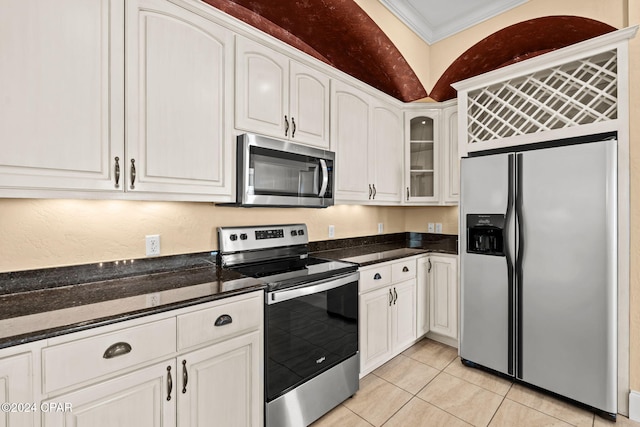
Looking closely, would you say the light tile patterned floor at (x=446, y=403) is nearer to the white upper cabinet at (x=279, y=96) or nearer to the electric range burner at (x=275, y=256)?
the electric range burner at (x=275, y=256)

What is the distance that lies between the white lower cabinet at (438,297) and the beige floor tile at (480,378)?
0.32 metres

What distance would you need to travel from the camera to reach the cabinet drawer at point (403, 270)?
2.54 m

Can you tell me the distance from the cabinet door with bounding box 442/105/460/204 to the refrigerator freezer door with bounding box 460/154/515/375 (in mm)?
568

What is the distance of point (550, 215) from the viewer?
209 centimetres

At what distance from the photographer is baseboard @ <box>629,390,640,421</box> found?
188 cm

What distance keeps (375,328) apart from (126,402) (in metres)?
1.71

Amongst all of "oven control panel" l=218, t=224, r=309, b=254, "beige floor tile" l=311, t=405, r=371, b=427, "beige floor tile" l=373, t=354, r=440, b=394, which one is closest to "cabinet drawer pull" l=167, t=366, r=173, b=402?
"oven control panel" l=218, t=224, r=309, b=254

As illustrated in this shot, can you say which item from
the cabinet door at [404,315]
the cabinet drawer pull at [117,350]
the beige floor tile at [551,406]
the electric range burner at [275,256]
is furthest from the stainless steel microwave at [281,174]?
the beige floor tile at [551,406]

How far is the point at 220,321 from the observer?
4.66ft

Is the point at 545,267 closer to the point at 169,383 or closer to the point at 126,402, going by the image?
the point at 169,383

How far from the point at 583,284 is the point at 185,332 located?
2434mm

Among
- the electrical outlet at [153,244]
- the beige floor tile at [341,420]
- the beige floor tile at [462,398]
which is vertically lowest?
the beige floor tile at [341,420]

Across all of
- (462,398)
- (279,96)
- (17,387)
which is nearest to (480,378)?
(462,398)

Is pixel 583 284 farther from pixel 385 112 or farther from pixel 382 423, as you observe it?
pixel 385 112
